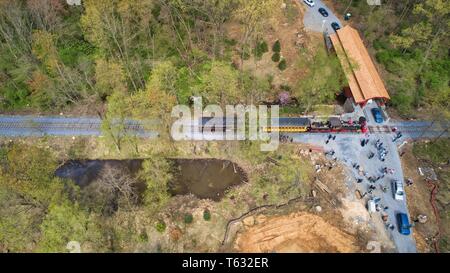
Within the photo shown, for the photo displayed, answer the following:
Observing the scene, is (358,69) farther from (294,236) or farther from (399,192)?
(294,236)

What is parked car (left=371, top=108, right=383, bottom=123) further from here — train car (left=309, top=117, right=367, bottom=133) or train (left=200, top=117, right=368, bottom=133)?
train car (left=309, top=117, right=367, bottom=133)

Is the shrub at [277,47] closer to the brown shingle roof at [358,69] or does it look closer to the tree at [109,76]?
the brown shingle roof at [358,69]

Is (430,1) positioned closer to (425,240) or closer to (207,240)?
(425,240)

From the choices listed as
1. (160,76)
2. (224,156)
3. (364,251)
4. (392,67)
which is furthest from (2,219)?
(392,67)

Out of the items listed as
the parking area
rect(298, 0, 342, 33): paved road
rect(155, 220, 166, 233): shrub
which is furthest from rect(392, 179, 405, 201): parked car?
rect(298, 0, 342, 33): paved road

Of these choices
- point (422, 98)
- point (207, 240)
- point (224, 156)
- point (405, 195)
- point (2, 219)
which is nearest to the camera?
point (2, 219)

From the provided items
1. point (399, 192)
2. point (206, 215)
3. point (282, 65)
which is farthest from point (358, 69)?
point (206, 215)
